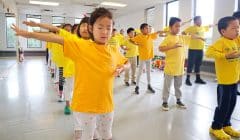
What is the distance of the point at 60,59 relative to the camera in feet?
11.7

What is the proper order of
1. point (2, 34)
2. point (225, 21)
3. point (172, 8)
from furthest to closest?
point (2, 34) < point (172, 8) < point (225, 21)

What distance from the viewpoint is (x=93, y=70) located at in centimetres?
143

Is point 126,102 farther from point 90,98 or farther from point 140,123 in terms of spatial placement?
point 90,98

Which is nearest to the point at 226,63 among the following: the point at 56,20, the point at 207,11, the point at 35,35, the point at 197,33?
the point at 35,35

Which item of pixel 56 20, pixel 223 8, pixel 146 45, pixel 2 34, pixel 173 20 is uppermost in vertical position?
pixel 56 20

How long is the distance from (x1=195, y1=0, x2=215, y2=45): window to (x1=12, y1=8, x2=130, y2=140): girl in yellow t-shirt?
272 inches

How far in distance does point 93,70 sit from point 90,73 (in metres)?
0.03

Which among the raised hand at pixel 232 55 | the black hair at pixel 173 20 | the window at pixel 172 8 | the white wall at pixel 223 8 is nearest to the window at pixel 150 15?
the window at pixel 172 8

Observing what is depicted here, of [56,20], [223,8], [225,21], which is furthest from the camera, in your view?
[56,20]

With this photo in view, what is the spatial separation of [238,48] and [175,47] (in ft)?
3.46

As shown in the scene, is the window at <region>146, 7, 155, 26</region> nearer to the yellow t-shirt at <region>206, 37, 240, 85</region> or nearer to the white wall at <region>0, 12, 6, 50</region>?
the white wall at <region>0, 12, 6, 50</region>

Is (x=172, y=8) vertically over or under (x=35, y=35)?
over

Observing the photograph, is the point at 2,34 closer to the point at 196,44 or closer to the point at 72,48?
the point at 196,44

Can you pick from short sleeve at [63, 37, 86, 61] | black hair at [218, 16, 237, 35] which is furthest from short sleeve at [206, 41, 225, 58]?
short sleeve at [63, 37, 86, 61]
